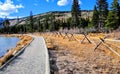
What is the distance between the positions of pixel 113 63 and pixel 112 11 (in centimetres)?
5013

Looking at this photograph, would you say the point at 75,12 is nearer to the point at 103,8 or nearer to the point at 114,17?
the point at 103,8

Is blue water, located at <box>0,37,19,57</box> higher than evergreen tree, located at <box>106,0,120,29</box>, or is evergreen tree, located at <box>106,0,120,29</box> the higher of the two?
evergreen tree, located at <box>106,0,120,29</box>

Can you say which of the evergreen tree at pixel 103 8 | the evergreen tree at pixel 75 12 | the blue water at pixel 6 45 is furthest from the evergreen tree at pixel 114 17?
the blue water at pixel 6 45

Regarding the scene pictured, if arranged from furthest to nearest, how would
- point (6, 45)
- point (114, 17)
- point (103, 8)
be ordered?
point (103, 8) < point (114, 17) < point (6, 45)

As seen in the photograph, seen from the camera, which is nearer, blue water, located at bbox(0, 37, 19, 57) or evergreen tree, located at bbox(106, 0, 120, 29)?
blue water, located at bbox(0, 37, 19, 57)

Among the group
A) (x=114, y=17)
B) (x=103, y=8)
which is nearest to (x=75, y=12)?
(x=103, y=8)

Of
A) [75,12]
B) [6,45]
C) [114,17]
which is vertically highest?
[75,12]

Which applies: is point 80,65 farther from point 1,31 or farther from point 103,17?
point 1,31

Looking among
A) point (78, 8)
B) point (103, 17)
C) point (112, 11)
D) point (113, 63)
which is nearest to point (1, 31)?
point (78, 8)

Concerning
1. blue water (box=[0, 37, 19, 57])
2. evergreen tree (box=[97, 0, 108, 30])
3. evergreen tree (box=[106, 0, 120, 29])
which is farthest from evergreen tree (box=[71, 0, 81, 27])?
blue water (box=[0, 37, 19, 57])

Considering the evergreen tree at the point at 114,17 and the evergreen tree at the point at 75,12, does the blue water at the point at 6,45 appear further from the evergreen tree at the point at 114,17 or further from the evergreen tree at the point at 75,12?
the evergreen tree at the point at 75,12

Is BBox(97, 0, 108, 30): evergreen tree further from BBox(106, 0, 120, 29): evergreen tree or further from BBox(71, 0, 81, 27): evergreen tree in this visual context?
BBox(106, 0, 120, 29): evergreen tree

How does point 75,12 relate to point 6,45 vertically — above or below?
above

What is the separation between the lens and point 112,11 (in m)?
63.1
